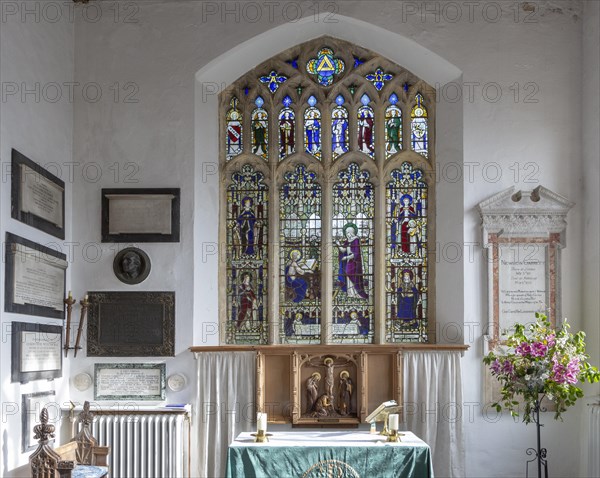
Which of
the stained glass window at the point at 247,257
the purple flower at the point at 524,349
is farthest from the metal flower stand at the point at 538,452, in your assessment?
the stained glass window at the point at 247,257

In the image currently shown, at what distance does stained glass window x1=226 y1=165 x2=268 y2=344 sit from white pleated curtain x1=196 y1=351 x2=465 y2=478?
0.45 metres

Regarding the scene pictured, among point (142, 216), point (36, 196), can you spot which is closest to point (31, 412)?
point (36, 196)

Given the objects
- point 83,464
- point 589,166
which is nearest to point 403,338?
point 589,166

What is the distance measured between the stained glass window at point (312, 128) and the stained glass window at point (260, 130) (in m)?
0.39

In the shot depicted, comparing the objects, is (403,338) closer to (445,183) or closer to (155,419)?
(445,183)

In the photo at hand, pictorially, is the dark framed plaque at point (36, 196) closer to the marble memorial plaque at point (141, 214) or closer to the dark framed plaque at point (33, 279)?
the dark framed plaque at point (33, 279)

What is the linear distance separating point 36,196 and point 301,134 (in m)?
2.82

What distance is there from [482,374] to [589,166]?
2.14 m

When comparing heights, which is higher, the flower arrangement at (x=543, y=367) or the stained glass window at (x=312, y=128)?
the stained glass window at (x=312, y=128)

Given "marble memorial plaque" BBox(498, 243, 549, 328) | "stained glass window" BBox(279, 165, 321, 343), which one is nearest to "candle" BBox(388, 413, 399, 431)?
"marble memorial plaque" BBox(498, 243, 549, 328)

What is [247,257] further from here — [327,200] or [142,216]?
[142,216]

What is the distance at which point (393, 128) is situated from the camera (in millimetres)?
9586

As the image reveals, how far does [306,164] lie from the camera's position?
9.55 meters

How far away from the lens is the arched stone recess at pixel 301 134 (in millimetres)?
9180
